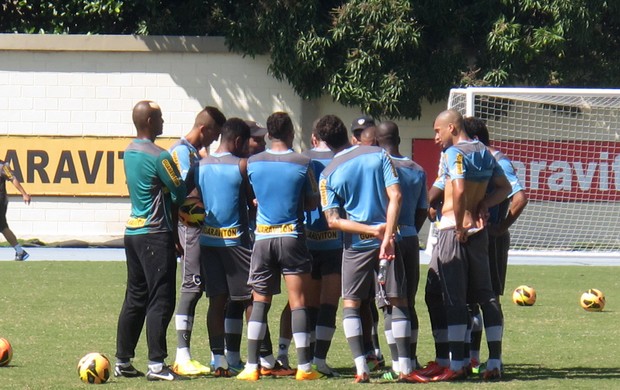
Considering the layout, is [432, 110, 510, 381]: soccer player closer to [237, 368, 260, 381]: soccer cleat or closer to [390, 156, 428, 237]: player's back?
[390, 156, 428, 237]: player's back

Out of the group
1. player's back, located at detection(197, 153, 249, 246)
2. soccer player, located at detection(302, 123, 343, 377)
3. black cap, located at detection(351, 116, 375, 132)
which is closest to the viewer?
player's back, located at detection(197, 153, 249, 246)

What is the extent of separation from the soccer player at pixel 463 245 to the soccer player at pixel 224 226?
5.05ft

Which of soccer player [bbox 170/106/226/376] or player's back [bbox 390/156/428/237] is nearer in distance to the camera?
player's back [bbox 390/156/428/237]

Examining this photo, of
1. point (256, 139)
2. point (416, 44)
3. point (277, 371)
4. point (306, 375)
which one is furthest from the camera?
point (416, 44)

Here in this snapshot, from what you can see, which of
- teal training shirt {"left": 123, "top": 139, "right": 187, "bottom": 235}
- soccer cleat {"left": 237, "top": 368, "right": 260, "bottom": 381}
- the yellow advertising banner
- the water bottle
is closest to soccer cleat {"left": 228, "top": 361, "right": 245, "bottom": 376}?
soccer cleat {"left": 237, "top": 368, "right": 260, "bottom": 381}

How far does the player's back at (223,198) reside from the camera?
912 cm

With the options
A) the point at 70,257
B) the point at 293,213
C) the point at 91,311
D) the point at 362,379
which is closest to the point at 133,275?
the point at 293,213

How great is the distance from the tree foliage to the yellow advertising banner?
105 inches

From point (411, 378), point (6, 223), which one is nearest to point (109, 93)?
point (6, 223)

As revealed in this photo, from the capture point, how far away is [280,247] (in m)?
8.94

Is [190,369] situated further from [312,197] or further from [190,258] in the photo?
[312,197]

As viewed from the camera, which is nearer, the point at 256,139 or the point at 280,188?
the point at 280,188

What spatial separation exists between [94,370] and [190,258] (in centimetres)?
128

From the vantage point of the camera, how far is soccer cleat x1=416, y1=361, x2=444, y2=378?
29.4 feet
